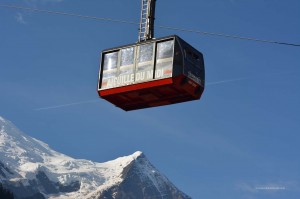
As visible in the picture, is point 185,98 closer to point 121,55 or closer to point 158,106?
point 158,106

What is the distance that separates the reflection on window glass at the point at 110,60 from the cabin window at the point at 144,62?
6.53ft

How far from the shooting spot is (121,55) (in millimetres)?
39188

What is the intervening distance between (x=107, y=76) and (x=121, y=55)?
144cm

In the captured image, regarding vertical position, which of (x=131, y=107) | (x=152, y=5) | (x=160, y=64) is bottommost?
(x=131, y=107)

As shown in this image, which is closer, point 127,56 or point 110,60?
point 127,56

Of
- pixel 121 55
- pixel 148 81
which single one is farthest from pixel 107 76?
pixel 148 81

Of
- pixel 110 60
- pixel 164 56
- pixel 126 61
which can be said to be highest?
pixel 164 56

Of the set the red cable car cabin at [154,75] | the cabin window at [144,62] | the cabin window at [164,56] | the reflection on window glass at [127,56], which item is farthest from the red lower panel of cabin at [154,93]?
the reflection on window glass at [127,56]

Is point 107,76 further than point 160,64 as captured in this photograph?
Yes

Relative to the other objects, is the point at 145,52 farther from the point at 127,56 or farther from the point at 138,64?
the point at 127,56

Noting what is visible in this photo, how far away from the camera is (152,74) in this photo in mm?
36812

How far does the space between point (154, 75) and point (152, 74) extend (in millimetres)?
193

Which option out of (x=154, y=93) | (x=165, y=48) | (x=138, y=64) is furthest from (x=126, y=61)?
(x=154, y=93)

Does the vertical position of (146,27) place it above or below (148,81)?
above
